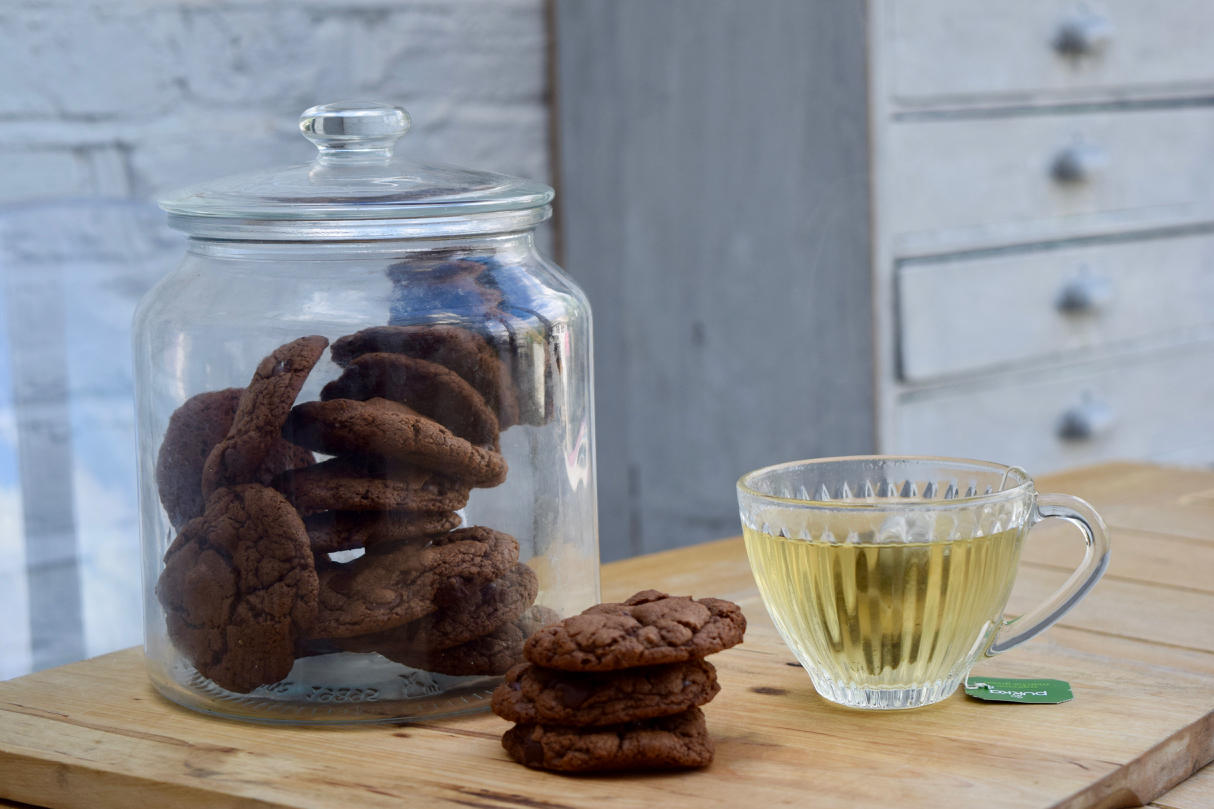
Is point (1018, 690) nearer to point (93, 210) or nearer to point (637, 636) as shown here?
point (637, 636)

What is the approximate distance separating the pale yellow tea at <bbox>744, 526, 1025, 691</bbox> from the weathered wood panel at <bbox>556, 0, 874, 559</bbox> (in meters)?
0.89

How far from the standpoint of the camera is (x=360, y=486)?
596mm

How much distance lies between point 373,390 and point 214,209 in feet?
0.41

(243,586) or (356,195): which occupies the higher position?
(356,195)

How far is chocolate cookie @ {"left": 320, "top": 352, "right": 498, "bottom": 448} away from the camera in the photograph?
614mm

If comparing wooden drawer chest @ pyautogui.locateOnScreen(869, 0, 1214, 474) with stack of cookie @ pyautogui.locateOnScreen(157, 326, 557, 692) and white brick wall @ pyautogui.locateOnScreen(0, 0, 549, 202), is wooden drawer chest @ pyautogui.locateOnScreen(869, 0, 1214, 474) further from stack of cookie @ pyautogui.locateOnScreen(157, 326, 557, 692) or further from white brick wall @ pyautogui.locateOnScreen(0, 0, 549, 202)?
stack of cookie @ pyautogui.locateOnScreen(157, 326, 557, 692)

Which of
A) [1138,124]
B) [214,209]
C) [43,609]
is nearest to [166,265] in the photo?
[43,609]

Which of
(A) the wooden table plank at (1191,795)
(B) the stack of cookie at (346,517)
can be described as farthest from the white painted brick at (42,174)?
(A) the wooden table plank at (1191,795)

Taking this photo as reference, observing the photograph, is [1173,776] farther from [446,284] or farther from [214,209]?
[214,209]

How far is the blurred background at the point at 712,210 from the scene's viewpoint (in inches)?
50.0

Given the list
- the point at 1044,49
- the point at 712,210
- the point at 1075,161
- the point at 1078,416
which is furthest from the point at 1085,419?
the point at 712,210

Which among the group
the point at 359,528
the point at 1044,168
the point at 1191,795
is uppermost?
the point at 1044,168

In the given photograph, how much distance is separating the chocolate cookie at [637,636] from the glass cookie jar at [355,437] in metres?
0.08

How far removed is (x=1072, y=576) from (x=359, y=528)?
35cm
